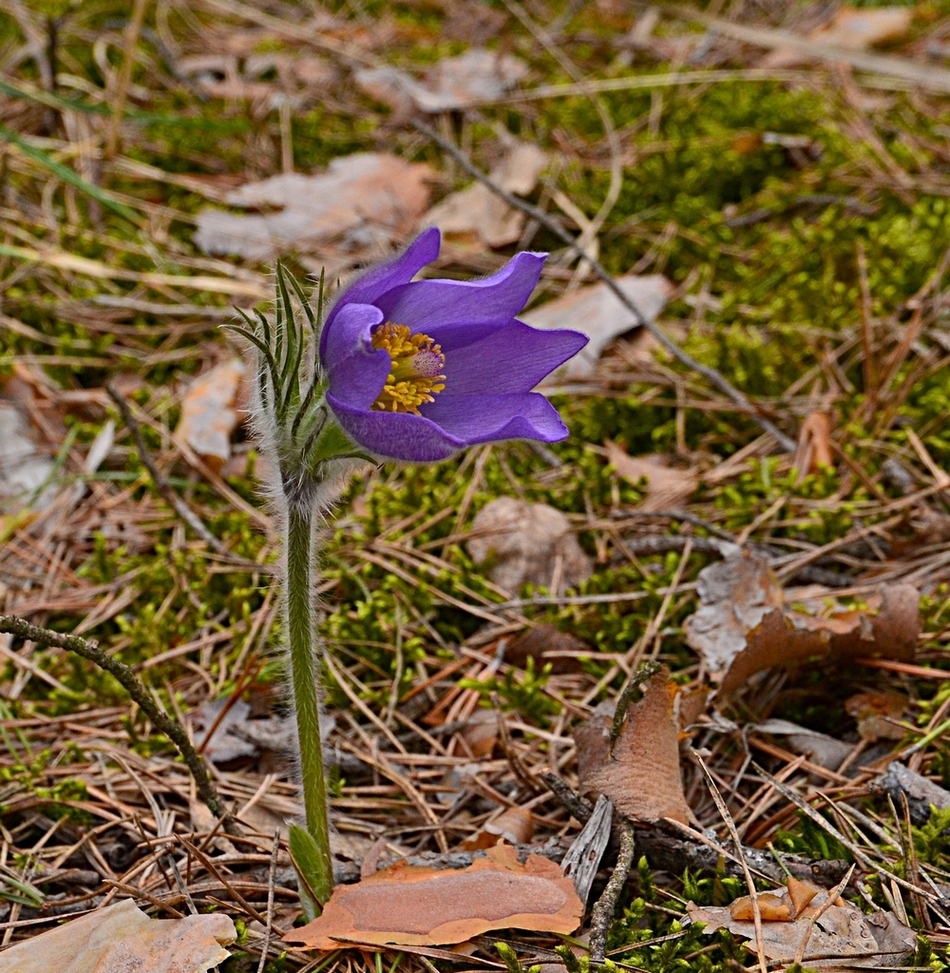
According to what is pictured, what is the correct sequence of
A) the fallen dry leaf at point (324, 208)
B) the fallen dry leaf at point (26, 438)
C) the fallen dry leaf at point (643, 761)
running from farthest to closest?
the fallen dry leaf at point (324, 208)
the fallen dry leaf at point (26, 438)
the fallen dry leaf at point (643, 761)

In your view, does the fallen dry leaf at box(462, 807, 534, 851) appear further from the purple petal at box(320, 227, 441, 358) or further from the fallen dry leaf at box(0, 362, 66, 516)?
the fallen dry leaf at box(0, 362, 66, 516)

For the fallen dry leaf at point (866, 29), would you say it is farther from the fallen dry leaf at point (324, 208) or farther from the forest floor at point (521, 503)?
the fallen dry leaf at point (324, 208)

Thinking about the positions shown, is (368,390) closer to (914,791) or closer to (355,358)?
(355,358)

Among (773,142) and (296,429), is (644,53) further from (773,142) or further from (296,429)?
(296,429)

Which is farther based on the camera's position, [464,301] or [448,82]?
[448,82]

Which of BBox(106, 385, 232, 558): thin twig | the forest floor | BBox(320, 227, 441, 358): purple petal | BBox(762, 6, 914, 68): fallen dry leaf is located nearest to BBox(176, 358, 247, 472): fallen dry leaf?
the forest floor

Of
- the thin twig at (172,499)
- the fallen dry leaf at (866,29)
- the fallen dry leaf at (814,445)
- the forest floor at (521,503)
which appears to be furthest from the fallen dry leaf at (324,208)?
the fallen dry leaf at (866,29)

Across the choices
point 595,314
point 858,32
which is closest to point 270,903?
point 595,314
